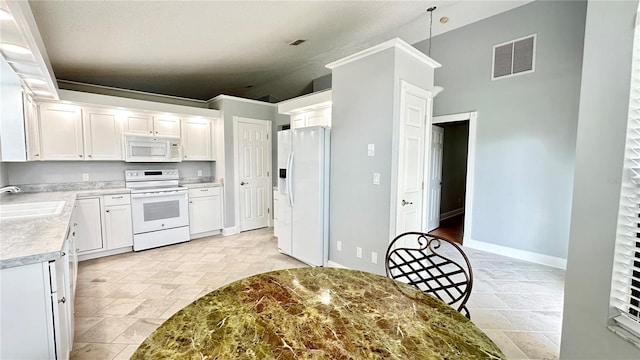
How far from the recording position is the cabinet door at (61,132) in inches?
135

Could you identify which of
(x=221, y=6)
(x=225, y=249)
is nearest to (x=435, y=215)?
(x=225, y=249)

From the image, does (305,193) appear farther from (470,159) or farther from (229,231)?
(470,159)

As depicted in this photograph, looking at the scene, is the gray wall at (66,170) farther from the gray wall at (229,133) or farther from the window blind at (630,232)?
the window blind at (630,232)

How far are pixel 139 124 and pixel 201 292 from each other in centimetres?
293

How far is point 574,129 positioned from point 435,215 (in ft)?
8.46

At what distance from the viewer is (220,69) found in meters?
4.61

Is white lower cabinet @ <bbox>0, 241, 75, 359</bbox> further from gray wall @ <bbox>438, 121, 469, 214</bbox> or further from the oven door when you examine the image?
gray wall @ <bbox>438, 121, 469, 214</bbox>

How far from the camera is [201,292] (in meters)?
2.72

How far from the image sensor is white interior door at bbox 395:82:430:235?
2.70 metres

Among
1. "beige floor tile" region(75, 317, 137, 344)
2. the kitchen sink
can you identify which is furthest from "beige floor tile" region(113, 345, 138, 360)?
the kitchen sink

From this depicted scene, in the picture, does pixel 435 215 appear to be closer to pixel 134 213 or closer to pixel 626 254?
pixel 626 254

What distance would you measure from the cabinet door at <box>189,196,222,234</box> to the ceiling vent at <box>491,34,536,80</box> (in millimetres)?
4859

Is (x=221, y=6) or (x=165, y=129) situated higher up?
(x=221, y=6)

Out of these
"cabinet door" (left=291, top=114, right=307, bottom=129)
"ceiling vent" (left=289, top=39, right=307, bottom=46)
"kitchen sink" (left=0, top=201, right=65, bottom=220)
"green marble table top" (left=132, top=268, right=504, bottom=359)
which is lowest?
"green marble table top" (left=132, top=268, right=504, bottom=359)
